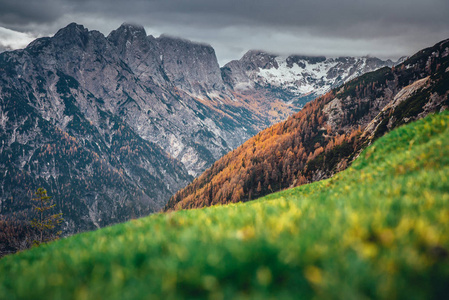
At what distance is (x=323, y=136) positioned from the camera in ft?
530

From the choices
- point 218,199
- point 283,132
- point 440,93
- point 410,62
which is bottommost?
point 218,199

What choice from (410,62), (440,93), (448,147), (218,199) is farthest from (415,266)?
(410,62)

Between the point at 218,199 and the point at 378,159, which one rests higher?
the point at 378,159

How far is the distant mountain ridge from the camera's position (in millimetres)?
125519

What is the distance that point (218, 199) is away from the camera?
154 m

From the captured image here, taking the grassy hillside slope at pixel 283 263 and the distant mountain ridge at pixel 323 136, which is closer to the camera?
the grassy hillside slope at pixel 283 263

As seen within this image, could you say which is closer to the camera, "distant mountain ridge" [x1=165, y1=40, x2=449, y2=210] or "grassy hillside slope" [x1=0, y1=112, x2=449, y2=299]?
"grassy hillside slope" [x1=0, y1=112, x2=449, y2=299]

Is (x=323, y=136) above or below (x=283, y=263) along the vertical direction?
below

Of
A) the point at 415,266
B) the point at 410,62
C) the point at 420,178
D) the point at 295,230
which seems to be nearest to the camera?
the point at 415,266

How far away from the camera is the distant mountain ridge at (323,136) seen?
412 feet

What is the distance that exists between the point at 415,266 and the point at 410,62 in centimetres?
19994

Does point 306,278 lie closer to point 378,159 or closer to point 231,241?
point 231,241

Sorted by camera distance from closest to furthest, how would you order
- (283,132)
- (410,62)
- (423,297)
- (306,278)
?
(423,297) < (306,278) < (410,62) < (283,132)

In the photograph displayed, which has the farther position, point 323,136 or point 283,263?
point 323,136
